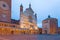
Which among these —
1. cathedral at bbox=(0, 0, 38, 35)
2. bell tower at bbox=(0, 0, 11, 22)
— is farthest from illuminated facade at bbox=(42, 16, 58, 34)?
bell tower at bbox=(0, 0, 11, 22)

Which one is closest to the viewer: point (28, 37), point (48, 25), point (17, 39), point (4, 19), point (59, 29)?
point (17, 39)

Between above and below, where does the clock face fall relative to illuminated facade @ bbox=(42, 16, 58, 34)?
above

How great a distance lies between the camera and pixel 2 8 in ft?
73.4

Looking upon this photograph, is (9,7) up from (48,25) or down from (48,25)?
up

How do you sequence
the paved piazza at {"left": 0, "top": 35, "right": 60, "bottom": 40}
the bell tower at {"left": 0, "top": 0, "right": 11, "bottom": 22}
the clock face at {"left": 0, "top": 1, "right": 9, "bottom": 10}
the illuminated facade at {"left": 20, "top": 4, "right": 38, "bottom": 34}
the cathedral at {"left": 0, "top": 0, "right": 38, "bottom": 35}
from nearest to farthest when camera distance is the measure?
the paved piazza at {"left": 0, "top": 35, "right": 60, "bottom": 40} → the cathedral at {"left": 0, "top": 0, "right": 38, "bottom": 35} → the bell tower at {"left": 0, "top": 0, "right": 11, "bottom": 22} → the clock face at {"left": 0, "top": 1, "right": 9, "bottom": 10} → the illuminated facade at {"left": 20, "top": 4, "right": 38, "bottom": 34}

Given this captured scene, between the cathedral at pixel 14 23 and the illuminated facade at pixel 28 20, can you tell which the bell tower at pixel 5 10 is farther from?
the illuminated facade at pixel 28 20

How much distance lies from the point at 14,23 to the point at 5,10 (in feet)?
10.2

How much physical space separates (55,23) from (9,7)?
1275 cm

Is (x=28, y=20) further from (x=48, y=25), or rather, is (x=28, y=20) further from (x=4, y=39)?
(x=4, y=39)

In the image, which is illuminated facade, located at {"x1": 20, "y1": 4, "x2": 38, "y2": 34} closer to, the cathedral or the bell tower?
the cathedral

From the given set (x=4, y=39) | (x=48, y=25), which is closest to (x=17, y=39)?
(x=4, y=39)

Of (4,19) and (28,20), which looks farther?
(28,20)

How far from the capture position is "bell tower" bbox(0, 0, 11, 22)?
22091mm

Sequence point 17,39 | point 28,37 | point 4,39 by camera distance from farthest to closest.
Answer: point 28,37 → point 17,39 → point 4,39
